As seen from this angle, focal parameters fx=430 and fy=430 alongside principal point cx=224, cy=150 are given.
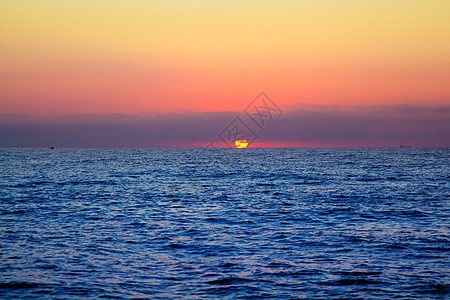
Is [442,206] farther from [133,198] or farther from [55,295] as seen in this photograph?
[55,295]

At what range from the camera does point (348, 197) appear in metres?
41.5

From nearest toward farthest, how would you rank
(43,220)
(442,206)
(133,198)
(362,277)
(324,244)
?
(362,277) < (324,244) < (43,220) < (442,206) < (133,198)

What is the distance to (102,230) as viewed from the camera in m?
25.1

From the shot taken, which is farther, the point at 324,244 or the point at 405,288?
the point at 324,244

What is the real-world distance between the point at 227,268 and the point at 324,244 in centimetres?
641

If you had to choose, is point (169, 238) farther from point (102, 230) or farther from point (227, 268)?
point (227, 268)

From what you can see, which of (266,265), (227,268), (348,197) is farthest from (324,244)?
(348,197)

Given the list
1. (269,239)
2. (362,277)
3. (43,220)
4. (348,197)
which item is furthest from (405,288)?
(348,197)

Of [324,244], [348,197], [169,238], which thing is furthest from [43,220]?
[348,197]

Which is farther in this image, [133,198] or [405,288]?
[133,198]

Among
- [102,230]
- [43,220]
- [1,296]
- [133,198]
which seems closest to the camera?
[1,296]

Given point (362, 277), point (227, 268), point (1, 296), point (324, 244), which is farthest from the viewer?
point (324, 244)

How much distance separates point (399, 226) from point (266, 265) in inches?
492

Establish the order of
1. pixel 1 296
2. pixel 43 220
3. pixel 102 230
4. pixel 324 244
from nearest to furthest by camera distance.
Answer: pixel 1 296 < pixel 324 244 < pixel 102 230 < pixel 43 220
